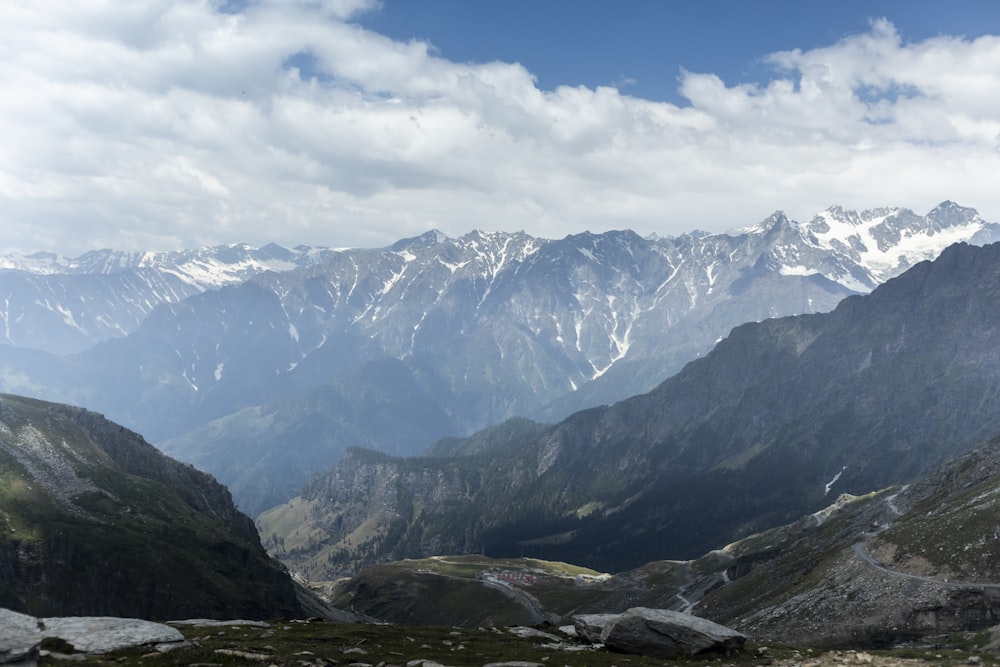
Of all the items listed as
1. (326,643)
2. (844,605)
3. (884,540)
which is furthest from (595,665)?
(884,540)

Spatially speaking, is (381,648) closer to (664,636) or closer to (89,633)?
(89,633)

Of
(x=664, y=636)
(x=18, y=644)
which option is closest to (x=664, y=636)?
(x=664, y=636)

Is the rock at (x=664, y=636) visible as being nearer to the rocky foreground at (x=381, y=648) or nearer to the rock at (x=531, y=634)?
A: the rocky foreground at (x=381, y=648)

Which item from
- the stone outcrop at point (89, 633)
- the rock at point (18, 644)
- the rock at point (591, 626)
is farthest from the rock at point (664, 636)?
the rock at point (18, 644)

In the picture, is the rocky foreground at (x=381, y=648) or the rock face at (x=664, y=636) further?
the rock face at (x=664, y=636)

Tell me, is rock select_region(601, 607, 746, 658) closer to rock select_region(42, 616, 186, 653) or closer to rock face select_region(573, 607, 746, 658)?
rock face select_region(573, 607, 746, 658)

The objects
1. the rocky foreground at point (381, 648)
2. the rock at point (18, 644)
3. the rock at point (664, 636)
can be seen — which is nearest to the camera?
the rock at point (18, 644)

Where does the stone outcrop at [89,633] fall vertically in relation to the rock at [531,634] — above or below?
above

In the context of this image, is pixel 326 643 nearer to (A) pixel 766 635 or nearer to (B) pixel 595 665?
(B) pixel 595 665

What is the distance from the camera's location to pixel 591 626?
7031 centimetres

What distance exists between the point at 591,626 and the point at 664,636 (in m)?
9.35

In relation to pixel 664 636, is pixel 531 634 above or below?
below

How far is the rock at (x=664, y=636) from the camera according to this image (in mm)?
62169

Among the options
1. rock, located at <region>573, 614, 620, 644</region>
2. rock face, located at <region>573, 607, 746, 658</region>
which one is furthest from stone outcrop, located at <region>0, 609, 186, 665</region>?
rock face, located at <region>573, 607, 746, 658</region>
